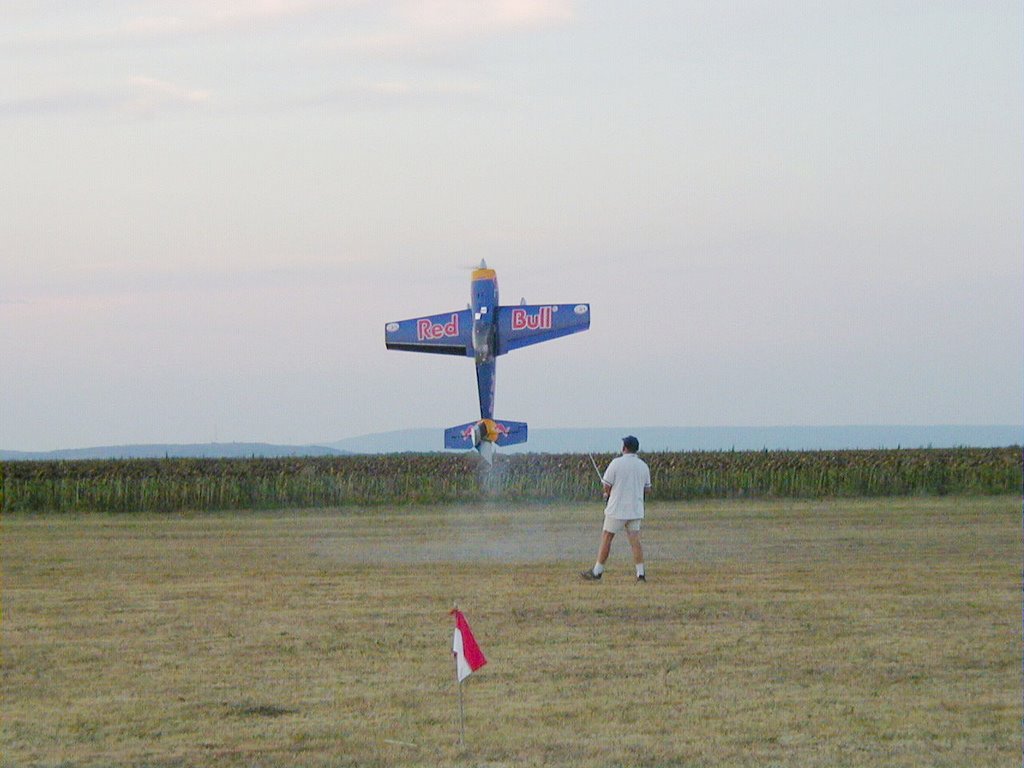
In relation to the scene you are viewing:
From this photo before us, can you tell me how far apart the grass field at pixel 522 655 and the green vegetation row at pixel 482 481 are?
29.8 feet

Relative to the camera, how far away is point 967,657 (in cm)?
965

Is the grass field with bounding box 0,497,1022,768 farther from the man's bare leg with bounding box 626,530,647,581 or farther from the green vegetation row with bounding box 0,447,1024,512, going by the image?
the green vegetation row with bounding box 0,447,1024,512

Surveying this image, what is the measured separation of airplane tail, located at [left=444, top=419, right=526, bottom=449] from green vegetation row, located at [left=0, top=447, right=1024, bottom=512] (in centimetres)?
820

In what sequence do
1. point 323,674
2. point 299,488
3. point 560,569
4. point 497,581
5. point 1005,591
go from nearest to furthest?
point 323,674 → point 1005,591 → point 497,581 → point 560,569 → point 299,488

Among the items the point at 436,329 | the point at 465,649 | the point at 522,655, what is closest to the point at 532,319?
the point at 436,329

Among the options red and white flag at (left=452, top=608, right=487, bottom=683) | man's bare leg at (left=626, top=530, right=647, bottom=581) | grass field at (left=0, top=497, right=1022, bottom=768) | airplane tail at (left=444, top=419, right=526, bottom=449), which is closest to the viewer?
grass field at (left=0, top=497, right=1022, bottom=768)

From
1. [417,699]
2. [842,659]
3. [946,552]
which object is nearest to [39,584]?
[417,699]

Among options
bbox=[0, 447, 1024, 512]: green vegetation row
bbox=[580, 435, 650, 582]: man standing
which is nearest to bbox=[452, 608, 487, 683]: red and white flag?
bbox=[580, 435, 650, 582]: man standing

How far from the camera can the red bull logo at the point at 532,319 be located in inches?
743

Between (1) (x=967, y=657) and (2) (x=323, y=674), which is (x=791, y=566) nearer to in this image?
(1) (x=967, y=657)

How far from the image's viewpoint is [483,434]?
18688mm

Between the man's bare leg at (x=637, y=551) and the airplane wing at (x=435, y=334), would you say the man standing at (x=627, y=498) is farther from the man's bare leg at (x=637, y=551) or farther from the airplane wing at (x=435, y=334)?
the airplane wing at (x=435, y=334)

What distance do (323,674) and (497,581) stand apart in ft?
15.8

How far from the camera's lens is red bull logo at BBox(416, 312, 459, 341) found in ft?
63.4
